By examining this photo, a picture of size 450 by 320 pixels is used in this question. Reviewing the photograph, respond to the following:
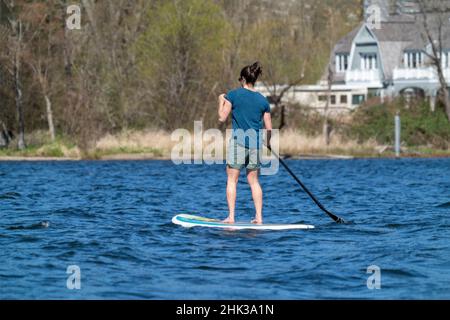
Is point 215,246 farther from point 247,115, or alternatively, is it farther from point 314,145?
point 314,145

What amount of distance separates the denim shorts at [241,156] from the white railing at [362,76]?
2327 inches

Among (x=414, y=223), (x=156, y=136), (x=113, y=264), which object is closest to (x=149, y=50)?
(x=156, y=136)

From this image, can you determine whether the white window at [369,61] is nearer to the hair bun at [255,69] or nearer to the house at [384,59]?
the house at [384,59]

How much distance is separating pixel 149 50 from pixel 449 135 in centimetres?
1452

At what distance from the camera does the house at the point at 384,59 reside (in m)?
67.0

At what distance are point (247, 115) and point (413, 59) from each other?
57.1 meters

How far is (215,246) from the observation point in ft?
40.0

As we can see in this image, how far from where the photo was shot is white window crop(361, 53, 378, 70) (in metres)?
72.9

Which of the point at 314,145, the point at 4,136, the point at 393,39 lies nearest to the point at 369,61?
the point at 393,39

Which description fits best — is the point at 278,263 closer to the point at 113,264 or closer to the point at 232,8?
the point at 113,264

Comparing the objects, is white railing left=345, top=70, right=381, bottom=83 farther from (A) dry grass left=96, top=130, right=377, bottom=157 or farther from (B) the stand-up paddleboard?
(B) the stand-up paddleboard

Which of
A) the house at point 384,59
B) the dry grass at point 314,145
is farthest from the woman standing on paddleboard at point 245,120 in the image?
the house at point 384,59

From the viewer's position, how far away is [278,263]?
10984 mm

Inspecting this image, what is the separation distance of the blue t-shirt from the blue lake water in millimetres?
1205
